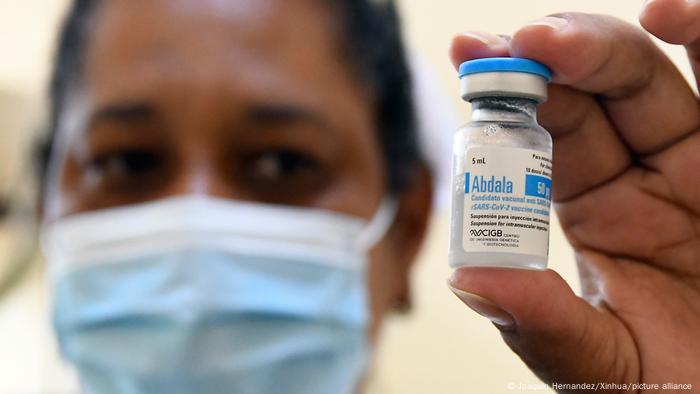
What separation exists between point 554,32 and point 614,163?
0.18 m

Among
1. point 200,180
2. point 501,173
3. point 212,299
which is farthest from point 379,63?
point 501,173

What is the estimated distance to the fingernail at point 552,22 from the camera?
57 cm

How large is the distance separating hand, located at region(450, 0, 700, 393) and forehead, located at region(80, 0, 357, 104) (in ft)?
2.00

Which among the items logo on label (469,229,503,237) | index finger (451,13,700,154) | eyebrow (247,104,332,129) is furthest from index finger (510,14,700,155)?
eyebrow (247,104,332,129)

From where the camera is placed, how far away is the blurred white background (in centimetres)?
111

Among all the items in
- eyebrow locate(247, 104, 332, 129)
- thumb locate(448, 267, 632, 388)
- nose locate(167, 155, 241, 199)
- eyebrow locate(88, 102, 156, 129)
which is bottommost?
thumb locate(448, 267, 632, 388)

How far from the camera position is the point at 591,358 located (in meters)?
0.61

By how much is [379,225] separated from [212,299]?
1.12 ft

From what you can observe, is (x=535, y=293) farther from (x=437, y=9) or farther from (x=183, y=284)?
(x=437, y=9)

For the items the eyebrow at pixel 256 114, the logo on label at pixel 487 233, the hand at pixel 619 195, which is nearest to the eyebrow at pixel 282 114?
the eyebrow at pixel 256 114

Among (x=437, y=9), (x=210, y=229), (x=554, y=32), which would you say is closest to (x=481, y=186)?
(x=554, y=32)

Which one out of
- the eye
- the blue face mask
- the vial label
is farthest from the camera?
the eye

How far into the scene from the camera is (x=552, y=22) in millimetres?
580

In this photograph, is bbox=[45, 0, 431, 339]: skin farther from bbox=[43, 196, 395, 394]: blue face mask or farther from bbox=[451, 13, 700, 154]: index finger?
bbox=[451, 13, 700, 154]: index finger
